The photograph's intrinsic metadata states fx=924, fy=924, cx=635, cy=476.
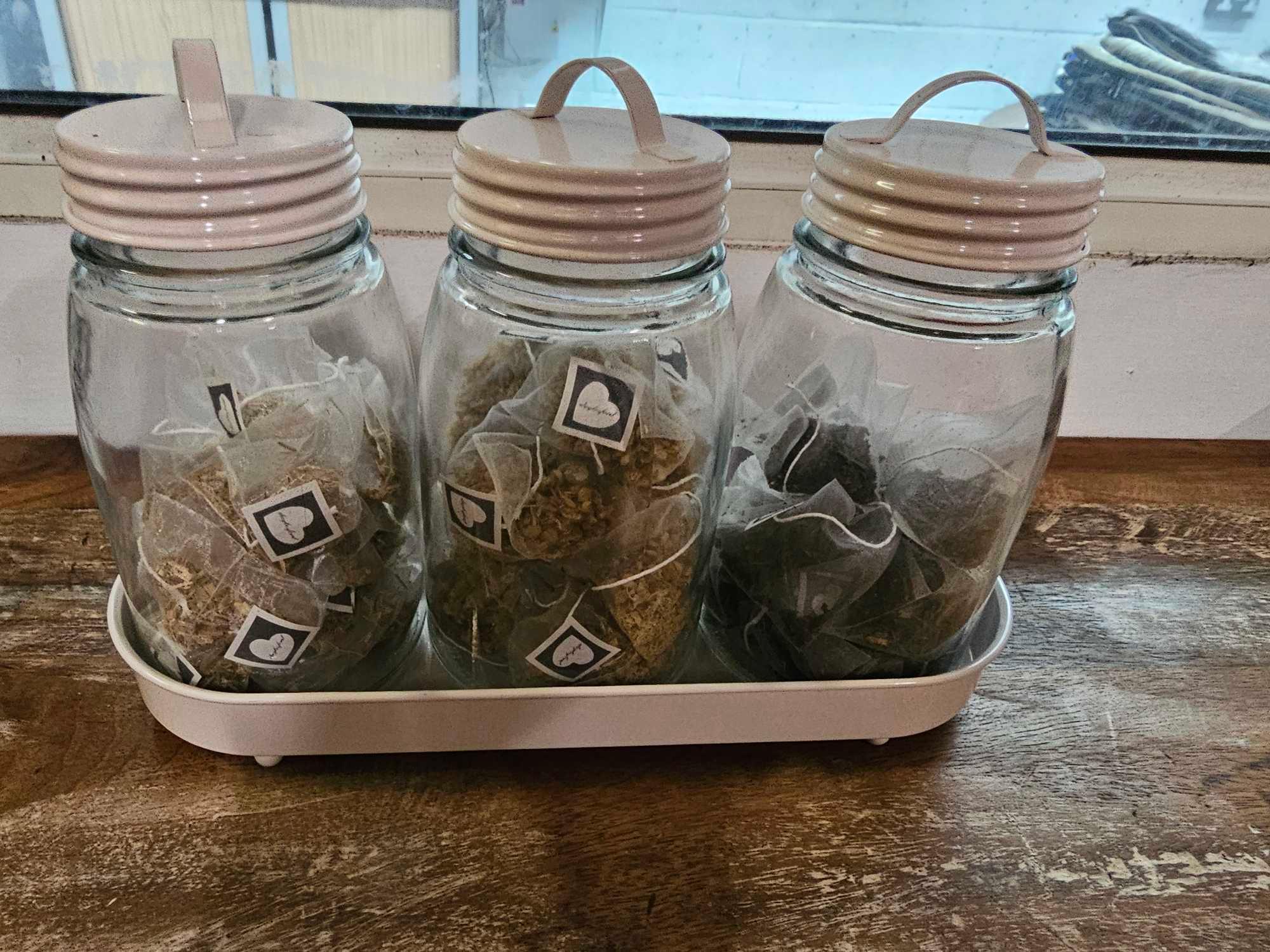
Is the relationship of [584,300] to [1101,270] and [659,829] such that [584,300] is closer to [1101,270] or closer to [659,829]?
[659,829]

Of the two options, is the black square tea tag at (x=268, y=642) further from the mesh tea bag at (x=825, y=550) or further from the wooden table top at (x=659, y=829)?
the mesh tea bag at (x=825, y=550)

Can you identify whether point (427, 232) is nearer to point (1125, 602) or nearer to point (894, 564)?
point (894, 564)

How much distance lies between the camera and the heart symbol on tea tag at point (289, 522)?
0.39 m

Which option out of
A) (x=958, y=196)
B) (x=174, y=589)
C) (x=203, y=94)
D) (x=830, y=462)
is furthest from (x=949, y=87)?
(x=174, y=589)

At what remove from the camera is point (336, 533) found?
1.33ft

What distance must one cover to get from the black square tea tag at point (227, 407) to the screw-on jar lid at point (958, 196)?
26cm

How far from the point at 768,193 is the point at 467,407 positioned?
0.32 m

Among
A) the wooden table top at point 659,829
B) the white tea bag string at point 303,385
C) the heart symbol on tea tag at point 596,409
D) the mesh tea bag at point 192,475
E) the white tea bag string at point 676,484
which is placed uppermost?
the heart symbol on tea tag at point 596,409

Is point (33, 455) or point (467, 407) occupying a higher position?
point (467, 407)

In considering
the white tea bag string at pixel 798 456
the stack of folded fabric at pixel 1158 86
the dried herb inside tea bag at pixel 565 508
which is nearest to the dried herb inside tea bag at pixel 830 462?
the white tea bag string at pixel 798 456

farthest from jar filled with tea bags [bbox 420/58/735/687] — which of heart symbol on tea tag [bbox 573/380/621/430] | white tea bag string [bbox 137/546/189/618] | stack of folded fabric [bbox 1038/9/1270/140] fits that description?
stack of folded fabric [bbox 1038/9/1270/140]

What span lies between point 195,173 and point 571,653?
0.25 m

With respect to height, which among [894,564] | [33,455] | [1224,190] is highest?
[1224,190]

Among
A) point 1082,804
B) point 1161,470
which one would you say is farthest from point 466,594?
point 1161,470
